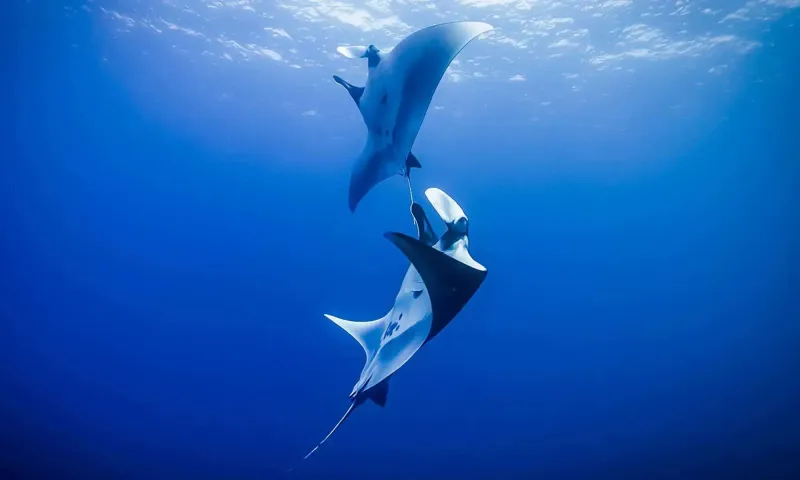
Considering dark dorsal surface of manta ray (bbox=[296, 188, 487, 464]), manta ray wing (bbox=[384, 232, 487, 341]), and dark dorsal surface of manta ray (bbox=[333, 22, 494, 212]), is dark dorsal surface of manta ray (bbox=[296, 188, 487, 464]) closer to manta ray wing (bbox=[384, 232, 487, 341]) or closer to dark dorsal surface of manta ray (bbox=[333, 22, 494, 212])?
manta ray wing (bbox=[384, 232, 487, 341])


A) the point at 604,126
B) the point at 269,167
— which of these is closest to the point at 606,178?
the point at 604,126

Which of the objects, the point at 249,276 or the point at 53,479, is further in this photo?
the point at 249,276

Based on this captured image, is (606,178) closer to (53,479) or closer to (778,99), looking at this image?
(778,99)

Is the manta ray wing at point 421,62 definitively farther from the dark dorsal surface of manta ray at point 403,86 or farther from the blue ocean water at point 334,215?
the blue ocean water at point 334,215

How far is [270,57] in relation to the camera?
13.6m

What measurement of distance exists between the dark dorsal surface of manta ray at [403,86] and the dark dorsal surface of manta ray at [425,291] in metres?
0.92

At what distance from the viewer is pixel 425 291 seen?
267cm

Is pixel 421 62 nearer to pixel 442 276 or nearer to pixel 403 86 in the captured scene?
pixel 403 86

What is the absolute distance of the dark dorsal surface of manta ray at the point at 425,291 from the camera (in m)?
2.15

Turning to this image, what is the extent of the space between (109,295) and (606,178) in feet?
87.4

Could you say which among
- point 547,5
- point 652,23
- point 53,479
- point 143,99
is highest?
point 652,23

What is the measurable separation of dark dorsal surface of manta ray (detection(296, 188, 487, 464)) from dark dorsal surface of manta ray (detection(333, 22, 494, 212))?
924mm

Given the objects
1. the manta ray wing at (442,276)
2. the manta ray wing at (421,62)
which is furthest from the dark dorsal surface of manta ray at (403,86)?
the manta ray wing at (442,276)

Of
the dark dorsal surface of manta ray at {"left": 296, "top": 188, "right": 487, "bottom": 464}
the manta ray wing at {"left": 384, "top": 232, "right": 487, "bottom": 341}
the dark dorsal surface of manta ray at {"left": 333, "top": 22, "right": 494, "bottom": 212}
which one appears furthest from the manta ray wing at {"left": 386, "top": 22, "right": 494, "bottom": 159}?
the manta ray wing at {"left": 384, "top": 232, "right": 487, "bottom": 341}
